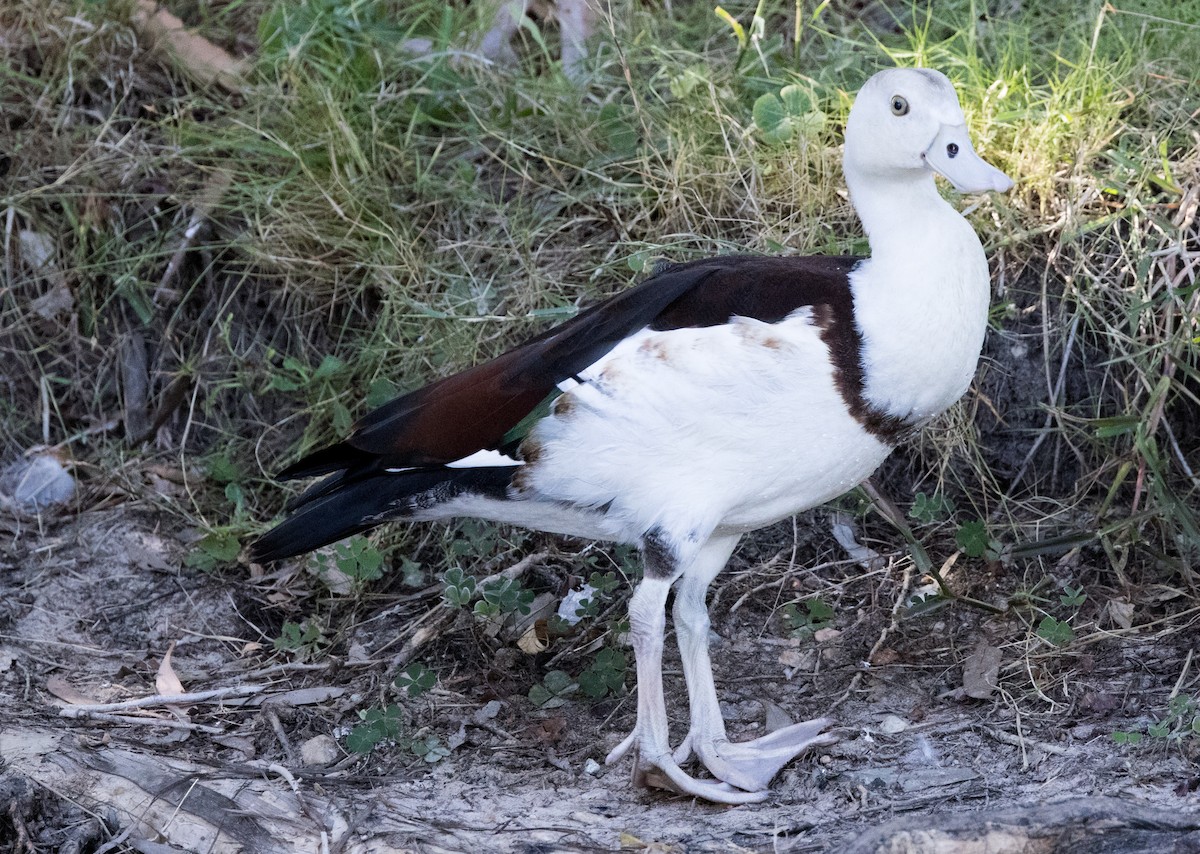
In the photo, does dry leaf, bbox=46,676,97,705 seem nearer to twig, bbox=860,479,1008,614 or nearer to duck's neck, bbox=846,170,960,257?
twig, bbox=860,479,1008,614

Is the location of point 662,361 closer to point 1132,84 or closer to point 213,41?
point 1132,84

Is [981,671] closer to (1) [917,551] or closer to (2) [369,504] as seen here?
(1) [917,551]

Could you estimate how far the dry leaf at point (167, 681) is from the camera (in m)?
3.35

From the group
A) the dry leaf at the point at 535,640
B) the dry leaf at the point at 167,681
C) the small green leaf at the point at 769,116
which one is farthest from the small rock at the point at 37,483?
the small green leaf at the point at 769,116

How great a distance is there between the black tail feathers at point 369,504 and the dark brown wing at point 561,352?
0.04 metres

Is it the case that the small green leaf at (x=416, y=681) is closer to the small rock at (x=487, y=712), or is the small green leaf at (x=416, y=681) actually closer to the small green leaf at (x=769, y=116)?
the small rock at (x=487, y=712)

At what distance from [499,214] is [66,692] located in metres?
1.85

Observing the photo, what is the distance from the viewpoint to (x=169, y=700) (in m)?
3.19

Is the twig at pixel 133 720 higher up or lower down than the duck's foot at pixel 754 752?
lower down

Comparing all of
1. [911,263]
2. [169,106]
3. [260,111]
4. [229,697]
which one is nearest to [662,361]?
[911,263]

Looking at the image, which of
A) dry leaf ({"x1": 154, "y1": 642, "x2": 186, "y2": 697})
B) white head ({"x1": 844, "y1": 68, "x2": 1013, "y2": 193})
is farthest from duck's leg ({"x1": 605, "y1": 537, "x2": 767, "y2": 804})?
dry leaf ({"x1": 154, "y1": 642, "x2": 186, "y2": 697})

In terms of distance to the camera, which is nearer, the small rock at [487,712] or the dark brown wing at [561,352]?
the dark brown wing at [561,352]

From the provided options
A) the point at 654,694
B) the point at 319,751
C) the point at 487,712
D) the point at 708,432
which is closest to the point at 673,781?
the point at 654,694

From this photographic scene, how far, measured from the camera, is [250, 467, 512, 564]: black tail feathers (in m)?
2.95
